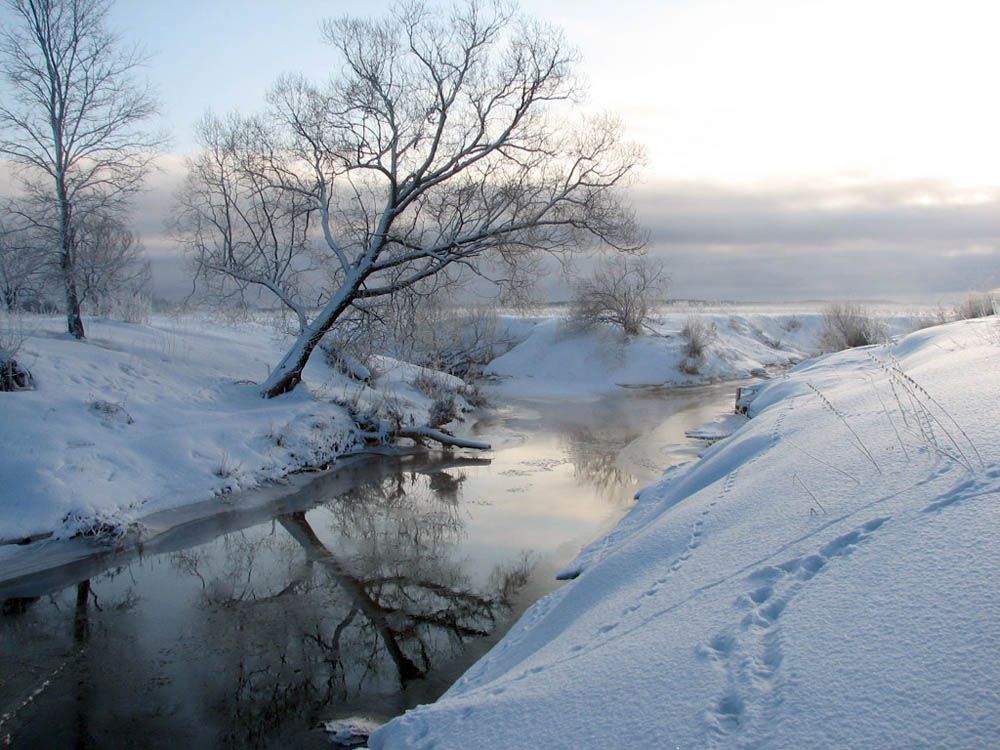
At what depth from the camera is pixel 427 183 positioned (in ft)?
50.8

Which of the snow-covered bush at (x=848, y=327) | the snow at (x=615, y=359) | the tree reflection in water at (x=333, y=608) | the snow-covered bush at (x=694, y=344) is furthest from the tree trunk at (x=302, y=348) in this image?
the snow-covered bush at (x=848, y=327)

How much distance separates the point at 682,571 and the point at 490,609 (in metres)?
3.22

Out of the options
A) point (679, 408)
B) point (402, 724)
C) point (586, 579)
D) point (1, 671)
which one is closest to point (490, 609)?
point (586, 579)

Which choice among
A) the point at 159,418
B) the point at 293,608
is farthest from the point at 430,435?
the point at 293,608

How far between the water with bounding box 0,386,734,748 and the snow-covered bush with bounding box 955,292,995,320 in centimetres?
1224

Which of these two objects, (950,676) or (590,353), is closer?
(950,676)

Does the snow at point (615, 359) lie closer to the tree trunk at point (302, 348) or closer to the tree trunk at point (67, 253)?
the tree trunk at point (302, 348)

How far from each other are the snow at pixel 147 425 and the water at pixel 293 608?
93 cm

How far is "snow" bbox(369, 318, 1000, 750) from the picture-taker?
105 inches

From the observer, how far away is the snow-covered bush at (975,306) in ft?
63.8

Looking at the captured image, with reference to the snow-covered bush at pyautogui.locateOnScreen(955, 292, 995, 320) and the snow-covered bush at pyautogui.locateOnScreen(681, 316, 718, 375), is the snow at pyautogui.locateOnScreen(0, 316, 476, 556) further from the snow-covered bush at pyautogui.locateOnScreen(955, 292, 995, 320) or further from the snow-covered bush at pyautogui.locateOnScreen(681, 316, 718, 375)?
the snow-covered bush at pyautogui.locateOnScreen(955, 292, 995, 320)

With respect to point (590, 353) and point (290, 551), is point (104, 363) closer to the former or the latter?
point (290, 551)

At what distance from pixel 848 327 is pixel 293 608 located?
2594 cm

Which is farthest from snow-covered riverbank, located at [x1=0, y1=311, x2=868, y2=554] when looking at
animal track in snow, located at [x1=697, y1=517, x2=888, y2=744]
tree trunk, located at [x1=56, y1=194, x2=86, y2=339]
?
animal track in snow, located at [x1=697, y1=517, x2=888, y2=744]
